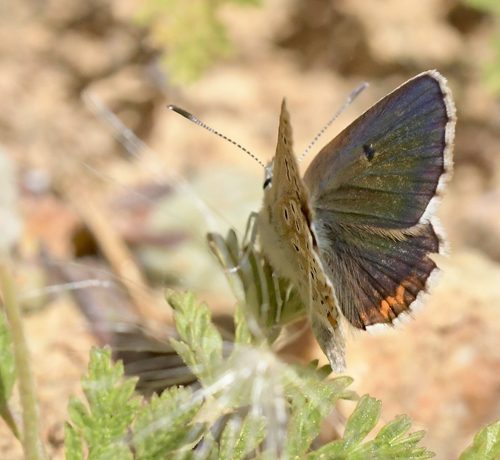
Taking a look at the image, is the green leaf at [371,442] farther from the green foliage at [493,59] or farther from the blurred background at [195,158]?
the green foliage at [493,59]

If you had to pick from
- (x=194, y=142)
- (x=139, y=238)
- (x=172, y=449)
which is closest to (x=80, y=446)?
(x=172, y=449)

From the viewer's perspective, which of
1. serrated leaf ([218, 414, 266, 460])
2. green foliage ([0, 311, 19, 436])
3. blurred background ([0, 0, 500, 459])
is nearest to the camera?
serrated leaf ([218, 414, 266, 460])

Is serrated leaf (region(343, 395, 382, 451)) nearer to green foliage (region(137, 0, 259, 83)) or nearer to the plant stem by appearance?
the plant stem

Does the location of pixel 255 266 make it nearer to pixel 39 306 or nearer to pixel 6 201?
pixel 39 306

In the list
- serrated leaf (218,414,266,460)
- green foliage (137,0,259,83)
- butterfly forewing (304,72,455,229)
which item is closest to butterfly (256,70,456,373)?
butterfly forewing (304,72,455,229)

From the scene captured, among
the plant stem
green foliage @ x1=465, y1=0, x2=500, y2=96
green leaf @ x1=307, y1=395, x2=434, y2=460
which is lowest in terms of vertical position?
green leaf @ x1=307, y1=395, x2=434, y2=460

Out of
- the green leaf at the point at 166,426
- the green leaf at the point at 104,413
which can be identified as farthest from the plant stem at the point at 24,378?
the green leaf at the point at 166,426
